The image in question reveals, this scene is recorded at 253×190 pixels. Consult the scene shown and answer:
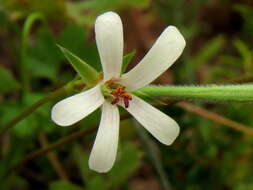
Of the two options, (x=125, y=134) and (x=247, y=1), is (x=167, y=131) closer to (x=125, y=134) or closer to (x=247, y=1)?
(x=125, y=134)

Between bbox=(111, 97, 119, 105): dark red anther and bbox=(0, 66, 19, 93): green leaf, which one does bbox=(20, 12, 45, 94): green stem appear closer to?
A: bbox=(0, 66, 19, 93): green leaf

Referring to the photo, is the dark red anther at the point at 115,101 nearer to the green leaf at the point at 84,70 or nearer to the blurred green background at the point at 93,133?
the green leaf at the point at 84,70

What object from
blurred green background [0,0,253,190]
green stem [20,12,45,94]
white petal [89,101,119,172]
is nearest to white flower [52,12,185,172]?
white petal [89,101,119,172]

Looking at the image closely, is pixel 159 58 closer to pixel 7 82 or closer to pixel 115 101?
pixel 115 101

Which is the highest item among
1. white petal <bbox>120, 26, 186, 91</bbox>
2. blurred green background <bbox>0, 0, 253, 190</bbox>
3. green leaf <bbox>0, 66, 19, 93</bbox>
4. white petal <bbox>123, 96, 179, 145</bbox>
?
white petal <bbox>120, 26, 186, 91</bbox>

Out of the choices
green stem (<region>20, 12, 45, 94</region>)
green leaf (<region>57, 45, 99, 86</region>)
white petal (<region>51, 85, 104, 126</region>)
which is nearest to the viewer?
white petal (<region>51, 85, 104, 126</region>)

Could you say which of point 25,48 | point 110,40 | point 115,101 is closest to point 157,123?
point 115,101

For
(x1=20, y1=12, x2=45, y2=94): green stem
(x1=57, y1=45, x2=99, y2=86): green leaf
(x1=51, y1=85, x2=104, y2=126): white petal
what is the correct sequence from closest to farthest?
1. (x1=51, y1=85, x2=104, y2=126): white petal
2. (x1=57, y1=45, x2=99, y2=86): green leaf
3. (x1=20, y1=12, x2=45, y2=94): green stem

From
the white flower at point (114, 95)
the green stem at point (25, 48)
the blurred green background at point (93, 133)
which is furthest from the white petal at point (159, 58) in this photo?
the green stem at point (25, 48)
